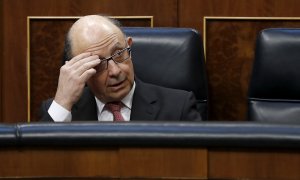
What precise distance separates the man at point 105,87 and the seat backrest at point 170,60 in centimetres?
6

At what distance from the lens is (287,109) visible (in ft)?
4.79

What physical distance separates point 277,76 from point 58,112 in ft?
1.73

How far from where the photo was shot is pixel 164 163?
77 centimetres

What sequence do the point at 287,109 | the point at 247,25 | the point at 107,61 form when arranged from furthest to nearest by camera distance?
the point at 247,25 → the point at 287,109 → the point at 107,61

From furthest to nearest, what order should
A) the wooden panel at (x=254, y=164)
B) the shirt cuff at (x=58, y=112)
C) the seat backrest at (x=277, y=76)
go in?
the seat backrest at (x=277, y=76) → the shirt cuff at (x=58, y=112) → the wooden panel at (x=254, y=164)

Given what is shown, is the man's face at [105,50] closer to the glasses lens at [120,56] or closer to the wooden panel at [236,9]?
the glasses lens at [120,56]

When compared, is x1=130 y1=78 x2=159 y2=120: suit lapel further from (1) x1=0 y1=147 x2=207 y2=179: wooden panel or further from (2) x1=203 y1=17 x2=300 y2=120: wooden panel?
(1) x1=0 y1=147 x2=207 y2=179: wooden panel

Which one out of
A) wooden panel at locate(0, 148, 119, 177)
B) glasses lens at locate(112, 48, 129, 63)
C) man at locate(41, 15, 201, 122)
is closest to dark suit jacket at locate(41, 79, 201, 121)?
man at locate(41, 15, 201, 122)

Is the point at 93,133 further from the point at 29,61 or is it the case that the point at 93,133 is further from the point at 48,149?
the point at 29,61

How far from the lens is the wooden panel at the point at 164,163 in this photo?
0.77 metres

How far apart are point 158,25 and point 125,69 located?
0.56 m

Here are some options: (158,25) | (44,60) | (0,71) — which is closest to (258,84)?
(158,25)

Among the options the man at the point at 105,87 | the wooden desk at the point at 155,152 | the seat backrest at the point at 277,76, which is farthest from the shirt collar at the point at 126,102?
the wooden desk at the point at 155,152

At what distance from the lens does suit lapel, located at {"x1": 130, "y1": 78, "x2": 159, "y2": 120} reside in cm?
136
